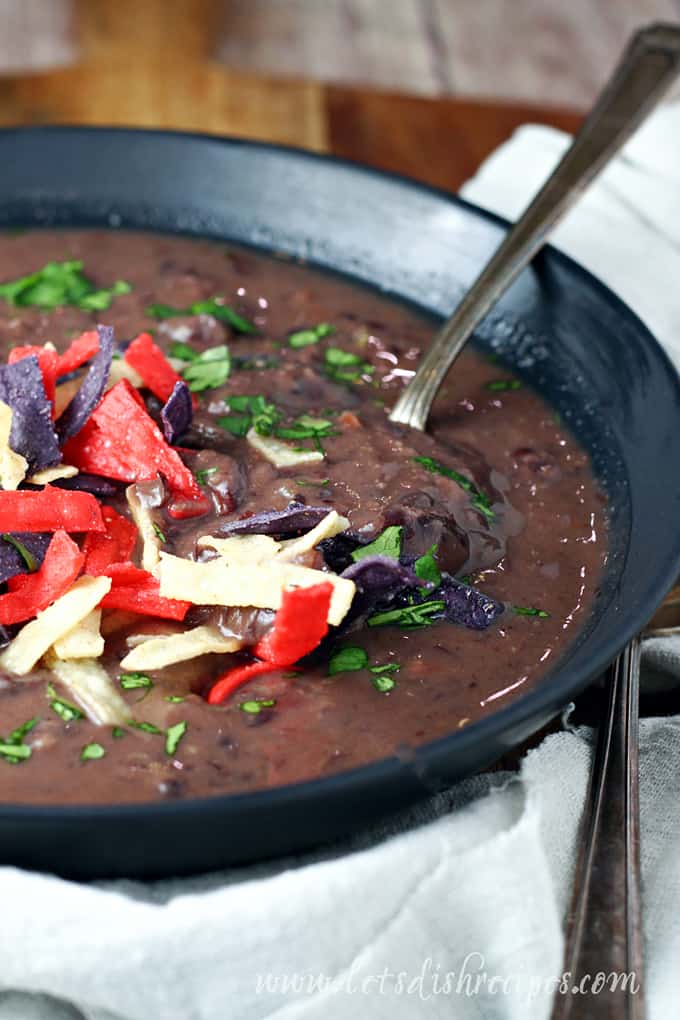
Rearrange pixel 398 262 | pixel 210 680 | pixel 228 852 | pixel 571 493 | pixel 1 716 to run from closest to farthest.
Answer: pixel 228 852 → pixel 1 716 → pixel 210 680 → pixel 571 493 → pixel 398 262

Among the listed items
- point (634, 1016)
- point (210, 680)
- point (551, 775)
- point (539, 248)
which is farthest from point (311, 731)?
point (539, 248)

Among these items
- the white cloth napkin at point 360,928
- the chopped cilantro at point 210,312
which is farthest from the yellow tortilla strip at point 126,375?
the white cloth napkin at point 360,928

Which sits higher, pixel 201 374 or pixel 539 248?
pixel 539 248

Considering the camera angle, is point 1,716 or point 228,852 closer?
point 228,852

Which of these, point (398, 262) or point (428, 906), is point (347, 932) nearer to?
point (428, 906)

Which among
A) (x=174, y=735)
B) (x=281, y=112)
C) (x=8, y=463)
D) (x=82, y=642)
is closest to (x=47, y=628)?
(x=82, y=642)

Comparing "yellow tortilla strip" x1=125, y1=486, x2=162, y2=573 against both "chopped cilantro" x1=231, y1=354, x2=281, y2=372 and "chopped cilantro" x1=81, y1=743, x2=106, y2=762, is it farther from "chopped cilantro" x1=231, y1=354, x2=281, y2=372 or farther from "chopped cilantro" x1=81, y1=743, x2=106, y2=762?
"chopped cilantro" x1=231, y1=354, x2=281, y2=372
